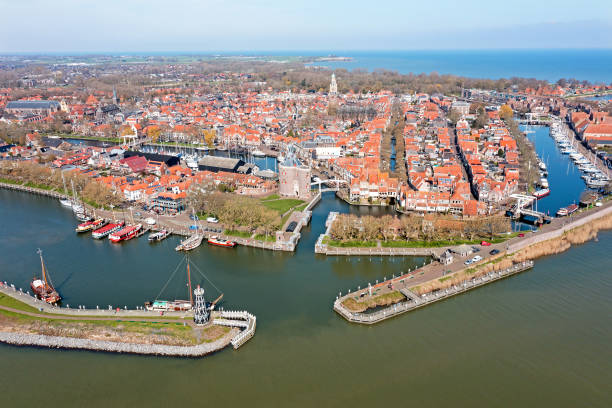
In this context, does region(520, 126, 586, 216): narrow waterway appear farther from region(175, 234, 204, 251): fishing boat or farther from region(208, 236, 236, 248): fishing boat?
region(175, 234, 204, 251): fishing boat

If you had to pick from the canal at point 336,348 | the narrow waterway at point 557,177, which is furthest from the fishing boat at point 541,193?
the canal at point 336,348

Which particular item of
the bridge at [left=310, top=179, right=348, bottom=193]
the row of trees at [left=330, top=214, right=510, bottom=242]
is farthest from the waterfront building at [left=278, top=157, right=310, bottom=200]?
the row of trees at [left=330, top=214, right=510, bottom=242]

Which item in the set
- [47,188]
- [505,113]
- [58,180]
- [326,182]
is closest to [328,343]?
[326,182]

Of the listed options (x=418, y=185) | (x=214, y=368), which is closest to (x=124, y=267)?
(x=214, y=368)

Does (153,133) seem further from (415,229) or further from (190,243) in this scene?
(415,229)

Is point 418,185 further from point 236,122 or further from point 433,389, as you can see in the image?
point 236,122
